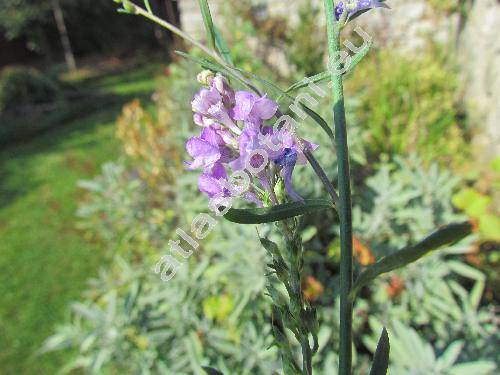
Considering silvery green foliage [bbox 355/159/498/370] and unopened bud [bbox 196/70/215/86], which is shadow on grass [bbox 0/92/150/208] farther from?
unopened bud [bbox 196/70/215/86]

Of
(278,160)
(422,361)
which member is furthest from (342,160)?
(422,361)

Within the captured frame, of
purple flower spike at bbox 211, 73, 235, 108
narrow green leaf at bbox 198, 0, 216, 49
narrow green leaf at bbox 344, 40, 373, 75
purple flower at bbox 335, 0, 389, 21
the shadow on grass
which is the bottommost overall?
purple flower spike at bbox 211, 73, 235, 108

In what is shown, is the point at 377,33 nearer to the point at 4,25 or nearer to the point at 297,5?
the point at 297,5

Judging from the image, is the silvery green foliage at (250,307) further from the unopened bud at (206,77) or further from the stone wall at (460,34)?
the stone wall at (460,34)

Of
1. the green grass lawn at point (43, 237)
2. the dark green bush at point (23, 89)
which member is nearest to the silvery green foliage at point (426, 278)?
the green grass lawn at point (43, 237)

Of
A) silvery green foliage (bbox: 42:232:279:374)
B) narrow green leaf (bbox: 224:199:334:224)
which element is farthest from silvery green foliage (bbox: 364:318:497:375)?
narrow green leaf (bbox: 224:199:334:224)

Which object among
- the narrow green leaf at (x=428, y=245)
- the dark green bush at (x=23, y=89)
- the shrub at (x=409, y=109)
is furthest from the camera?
the dark green bush at (x=23, y=89)
